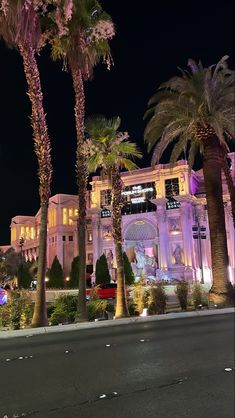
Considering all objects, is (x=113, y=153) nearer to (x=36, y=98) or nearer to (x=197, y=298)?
(x=36, y=98)

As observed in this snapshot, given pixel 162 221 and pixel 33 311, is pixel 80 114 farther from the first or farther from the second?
pixel 162 221

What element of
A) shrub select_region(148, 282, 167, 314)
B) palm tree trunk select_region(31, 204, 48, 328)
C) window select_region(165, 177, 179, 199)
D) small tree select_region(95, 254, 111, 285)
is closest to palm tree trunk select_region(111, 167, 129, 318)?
shrub select_region(148, 282, 167, 314)

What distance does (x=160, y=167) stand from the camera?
6988 cm

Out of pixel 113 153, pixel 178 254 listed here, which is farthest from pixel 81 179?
pixel 178 254

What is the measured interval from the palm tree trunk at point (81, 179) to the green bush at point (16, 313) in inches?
73.9

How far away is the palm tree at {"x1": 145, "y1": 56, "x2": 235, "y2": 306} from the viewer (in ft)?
67.3

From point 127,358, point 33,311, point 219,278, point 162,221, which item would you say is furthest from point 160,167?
point 127,358

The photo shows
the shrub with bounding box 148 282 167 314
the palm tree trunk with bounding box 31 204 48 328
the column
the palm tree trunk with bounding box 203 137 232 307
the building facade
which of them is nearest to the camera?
the palm tree trunk with bounding box 31 204 48 328

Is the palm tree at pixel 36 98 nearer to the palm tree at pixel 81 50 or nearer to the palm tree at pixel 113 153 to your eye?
the palm tree at pixel 81 50

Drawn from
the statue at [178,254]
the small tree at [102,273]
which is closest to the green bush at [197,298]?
the small tree at [102,273]

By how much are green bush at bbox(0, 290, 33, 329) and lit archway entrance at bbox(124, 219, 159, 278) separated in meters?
48.7

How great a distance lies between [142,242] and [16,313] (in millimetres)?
56687

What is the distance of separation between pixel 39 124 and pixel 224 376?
12.3 metres

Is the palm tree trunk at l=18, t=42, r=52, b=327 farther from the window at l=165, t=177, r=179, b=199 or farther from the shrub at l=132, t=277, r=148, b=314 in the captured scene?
the window at l=165, t=177, r=179, b=199
